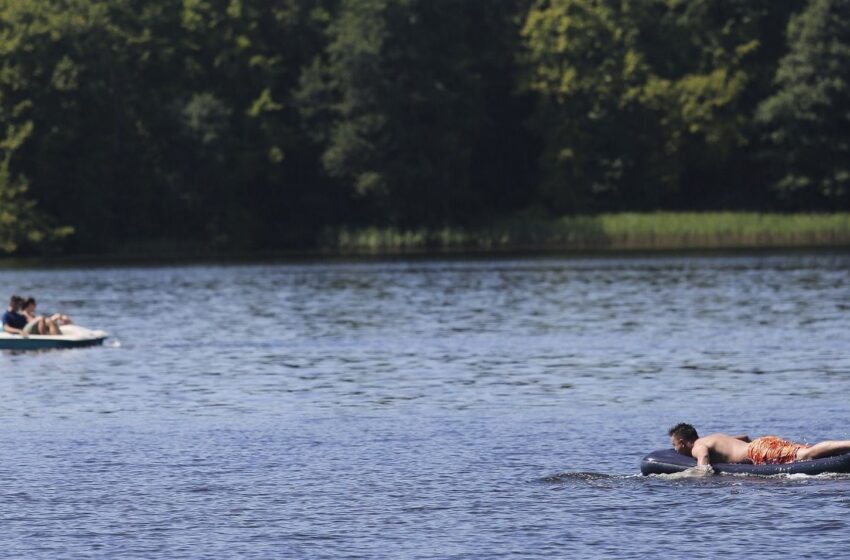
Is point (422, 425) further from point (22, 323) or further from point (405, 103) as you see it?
point (405, 103)

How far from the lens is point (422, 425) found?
3262 centimetres

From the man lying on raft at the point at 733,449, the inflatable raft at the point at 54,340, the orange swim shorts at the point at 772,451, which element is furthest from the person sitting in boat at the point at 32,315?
the orange swim shorts at the point at 772,451

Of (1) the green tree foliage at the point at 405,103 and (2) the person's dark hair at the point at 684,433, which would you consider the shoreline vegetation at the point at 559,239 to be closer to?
(1) the green tree foliage at the point at 405,103

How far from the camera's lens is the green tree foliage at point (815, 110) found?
366 ft

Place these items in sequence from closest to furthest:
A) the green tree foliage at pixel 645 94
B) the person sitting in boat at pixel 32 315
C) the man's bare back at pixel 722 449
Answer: the man's bare back at pixel 722 449
the person sitting in boat at pixel 32 315
the green tree foliage at pixel 645 94

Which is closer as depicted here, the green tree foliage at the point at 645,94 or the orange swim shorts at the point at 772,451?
the orange swim shorts at the point at 772,451

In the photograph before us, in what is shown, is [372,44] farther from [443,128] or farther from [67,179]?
[67,179]

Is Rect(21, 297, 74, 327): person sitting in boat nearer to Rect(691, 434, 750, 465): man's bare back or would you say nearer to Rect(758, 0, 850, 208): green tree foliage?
Rect(691, 434, 750, 465): man's bare back

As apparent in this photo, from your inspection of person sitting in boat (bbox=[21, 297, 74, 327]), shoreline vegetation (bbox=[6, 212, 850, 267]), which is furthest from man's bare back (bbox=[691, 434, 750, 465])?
shoreline vegetation (bbox=[6, 212, 850, 267])

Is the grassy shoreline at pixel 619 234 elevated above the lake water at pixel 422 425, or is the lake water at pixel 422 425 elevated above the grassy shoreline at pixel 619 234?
the grassy shoreline at pixel 619 234

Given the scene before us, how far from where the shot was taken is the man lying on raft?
1016 inches

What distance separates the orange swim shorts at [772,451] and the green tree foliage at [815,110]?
87729mm

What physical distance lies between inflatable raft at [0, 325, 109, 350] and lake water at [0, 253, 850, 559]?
1.31ft

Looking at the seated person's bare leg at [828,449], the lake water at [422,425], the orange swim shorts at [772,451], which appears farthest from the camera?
the orange swim shorts at [772,451]
